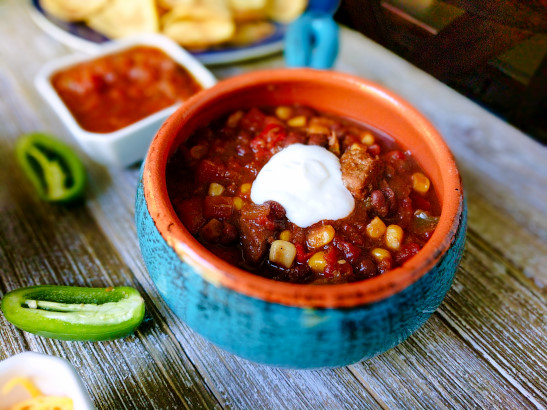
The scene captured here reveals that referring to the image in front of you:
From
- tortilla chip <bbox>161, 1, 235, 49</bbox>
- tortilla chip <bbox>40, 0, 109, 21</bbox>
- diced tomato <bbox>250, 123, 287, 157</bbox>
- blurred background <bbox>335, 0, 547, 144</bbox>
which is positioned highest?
blurred background <bbox>335, 0, 547, 144</bbox>

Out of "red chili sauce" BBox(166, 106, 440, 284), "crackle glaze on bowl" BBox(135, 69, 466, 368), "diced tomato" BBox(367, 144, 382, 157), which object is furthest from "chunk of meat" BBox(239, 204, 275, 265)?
"diced tomato" BBox(367, 144, 382, 157)

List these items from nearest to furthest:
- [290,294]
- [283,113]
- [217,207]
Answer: [290,294] < [217,207] < [283,113]

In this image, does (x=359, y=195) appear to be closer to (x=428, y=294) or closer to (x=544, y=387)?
(x=428, y=294)

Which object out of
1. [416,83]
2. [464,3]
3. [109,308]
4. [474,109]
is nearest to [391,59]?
[416,83]

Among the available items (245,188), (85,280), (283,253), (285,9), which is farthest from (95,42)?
(283,253)

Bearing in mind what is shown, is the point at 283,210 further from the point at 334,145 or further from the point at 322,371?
the point at 322,371

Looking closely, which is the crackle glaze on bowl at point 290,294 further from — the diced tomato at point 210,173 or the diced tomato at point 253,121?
the diced tomato at point 253,121

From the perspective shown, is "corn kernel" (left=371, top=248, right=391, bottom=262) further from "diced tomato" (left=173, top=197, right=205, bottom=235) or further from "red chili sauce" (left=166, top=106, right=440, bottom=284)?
"diced tomato" (left=173, top=197, right=205, bottom=235)
